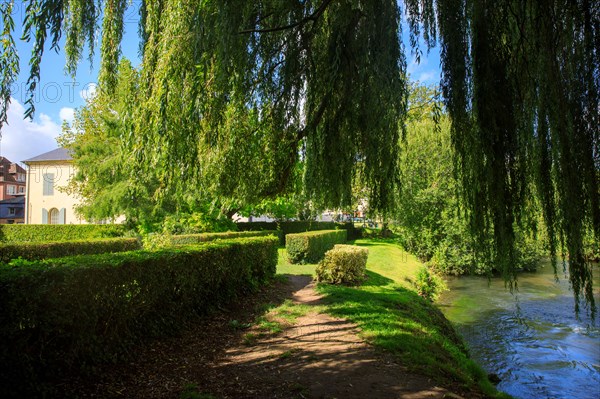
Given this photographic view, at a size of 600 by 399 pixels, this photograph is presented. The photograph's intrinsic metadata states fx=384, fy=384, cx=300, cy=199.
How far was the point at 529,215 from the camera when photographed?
2975mm

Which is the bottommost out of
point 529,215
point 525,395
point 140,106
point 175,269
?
point 525,395

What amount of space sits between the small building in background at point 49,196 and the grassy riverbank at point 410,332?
89.6 ft

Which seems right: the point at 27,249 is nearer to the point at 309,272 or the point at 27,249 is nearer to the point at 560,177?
the point at 309,272

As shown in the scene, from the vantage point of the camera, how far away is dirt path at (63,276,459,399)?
399 centimetres

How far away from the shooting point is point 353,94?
15.5 ft

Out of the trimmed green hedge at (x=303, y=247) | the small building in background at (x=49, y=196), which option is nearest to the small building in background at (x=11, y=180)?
the small building in background at (x=49, y=196)

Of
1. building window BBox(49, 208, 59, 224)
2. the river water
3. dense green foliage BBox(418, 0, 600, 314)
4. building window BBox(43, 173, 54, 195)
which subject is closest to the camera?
dense green foliage BBox(418, 0, 600, 314)

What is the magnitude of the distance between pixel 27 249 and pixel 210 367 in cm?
998

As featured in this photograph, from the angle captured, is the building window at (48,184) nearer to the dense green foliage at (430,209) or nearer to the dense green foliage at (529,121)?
the dense green foliage at (430,209)

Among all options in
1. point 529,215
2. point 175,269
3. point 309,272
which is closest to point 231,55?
point 529,215

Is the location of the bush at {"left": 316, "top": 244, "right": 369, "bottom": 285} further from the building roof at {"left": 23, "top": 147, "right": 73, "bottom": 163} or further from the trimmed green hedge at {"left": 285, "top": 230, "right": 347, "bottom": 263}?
the building roof at {"left": 23, "top": 147, "right": 73, "bottom": 163}

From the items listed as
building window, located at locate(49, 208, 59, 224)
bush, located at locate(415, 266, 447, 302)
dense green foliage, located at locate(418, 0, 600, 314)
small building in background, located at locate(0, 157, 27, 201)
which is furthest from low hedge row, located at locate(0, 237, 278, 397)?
small building in background, located at locate(0, 157, 27, 201)

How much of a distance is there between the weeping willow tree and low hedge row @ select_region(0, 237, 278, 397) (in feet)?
4.78

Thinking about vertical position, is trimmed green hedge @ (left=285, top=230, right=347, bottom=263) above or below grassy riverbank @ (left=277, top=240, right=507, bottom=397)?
above
